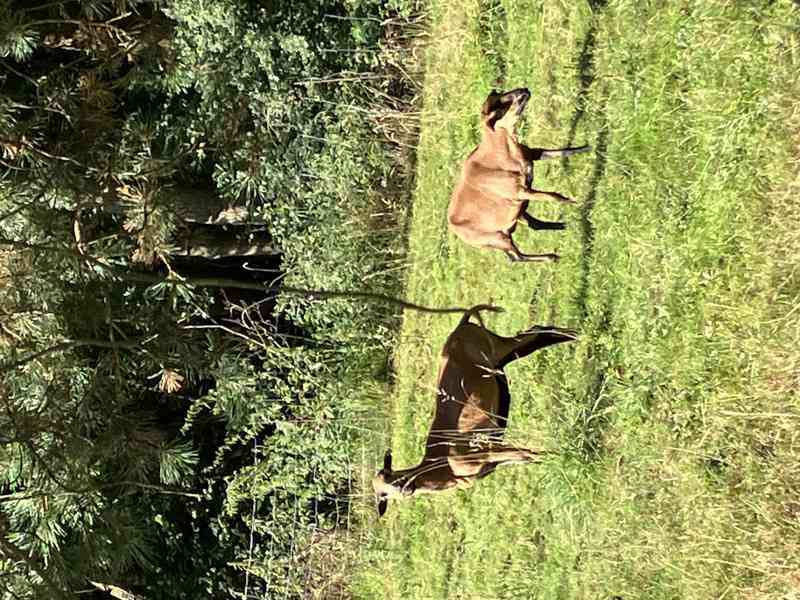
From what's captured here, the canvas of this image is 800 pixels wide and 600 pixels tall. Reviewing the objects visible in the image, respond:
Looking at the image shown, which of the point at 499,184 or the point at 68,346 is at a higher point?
the point at 499,184

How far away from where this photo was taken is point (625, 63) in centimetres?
373

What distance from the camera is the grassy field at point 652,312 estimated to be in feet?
9.43

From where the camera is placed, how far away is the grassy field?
288cm

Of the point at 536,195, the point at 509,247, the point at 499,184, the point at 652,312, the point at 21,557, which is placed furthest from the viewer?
the point at 21,557

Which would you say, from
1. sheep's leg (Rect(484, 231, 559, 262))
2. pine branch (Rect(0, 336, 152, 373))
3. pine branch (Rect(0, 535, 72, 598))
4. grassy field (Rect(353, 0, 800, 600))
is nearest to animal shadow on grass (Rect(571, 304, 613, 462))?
grassy field (Rect(353, 0, 800, 600))

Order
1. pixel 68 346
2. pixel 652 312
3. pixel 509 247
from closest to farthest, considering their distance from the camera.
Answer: pixel 652 312 → pixel 509 247 → pixel 68 346

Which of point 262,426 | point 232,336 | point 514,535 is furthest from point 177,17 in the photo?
point 514,535

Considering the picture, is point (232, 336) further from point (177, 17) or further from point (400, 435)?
point (177, 17)

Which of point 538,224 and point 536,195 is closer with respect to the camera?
point 536,195

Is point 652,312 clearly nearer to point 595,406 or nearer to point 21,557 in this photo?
point 595,406

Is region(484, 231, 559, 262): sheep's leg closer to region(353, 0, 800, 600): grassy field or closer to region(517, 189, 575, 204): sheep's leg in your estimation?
region(353, 0, 800, 600): grassy field

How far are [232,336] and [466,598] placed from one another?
96.5 inches

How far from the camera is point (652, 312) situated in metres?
3.43

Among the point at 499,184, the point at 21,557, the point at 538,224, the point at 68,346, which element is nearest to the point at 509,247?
the point at 538,224
